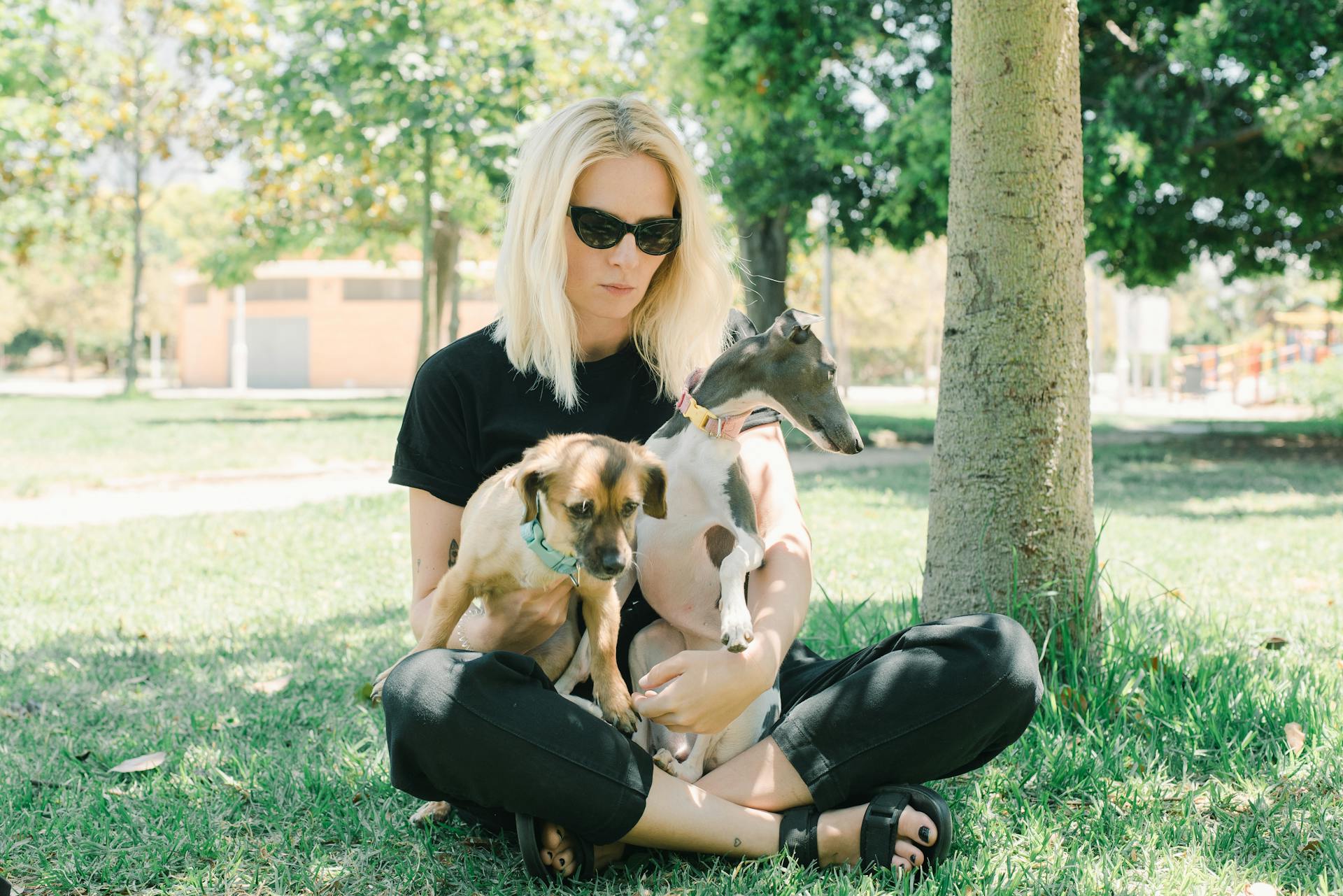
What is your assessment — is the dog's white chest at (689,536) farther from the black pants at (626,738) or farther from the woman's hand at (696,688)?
the black pants at (626,738)

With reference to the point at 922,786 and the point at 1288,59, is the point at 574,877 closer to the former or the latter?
the point at 922,786

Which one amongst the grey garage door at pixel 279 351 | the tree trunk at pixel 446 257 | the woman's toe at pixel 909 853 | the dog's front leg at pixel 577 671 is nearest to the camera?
the woman's toe at pixel 909 853

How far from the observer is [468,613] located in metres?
2.79

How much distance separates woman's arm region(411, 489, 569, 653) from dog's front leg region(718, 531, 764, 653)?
1.35ft

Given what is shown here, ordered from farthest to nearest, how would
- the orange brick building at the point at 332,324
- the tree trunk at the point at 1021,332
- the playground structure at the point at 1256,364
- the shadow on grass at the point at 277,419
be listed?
the orange brick building at the point at 332,324
the playground structure at the point at 1256,364
the shadow on grass at the point at 277,419
the tree trunk at the point at 1021,332

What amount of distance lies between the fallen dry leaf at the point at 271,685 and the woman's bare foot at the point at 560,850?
2.18 metres

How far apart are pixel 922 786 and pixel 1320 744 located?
141cm

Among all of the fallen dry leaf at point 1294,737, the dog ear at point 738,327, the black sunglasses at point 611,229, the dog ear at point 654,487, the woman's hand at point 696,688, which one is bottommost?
the fallen dry leaf at point 1294,737

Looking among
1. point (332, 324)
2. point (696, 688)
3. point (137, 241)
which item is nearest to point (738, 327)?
point (696, 688)

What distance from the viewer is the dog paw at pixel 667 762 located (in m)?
2.52

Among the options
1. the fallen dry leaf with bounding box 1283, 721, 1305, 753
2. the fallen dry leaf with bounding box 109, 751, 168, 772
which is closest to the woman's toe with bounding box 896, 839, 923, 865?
the fallen dry leaf with bounding box 1283, 721, 1305, 753

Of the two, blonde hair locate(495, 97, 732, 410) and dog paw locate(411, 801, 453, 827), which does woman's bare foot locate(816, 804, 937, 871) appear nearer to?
dog paw locate(411, 801, 453, 827)

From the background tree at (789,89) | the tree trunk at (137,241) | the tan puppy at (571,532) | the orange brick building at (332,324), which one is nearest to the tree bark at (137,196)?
the tree trunk at (137,241)

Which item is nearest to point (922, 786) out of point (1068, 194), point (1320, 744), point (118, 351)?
point (1320, 744)
